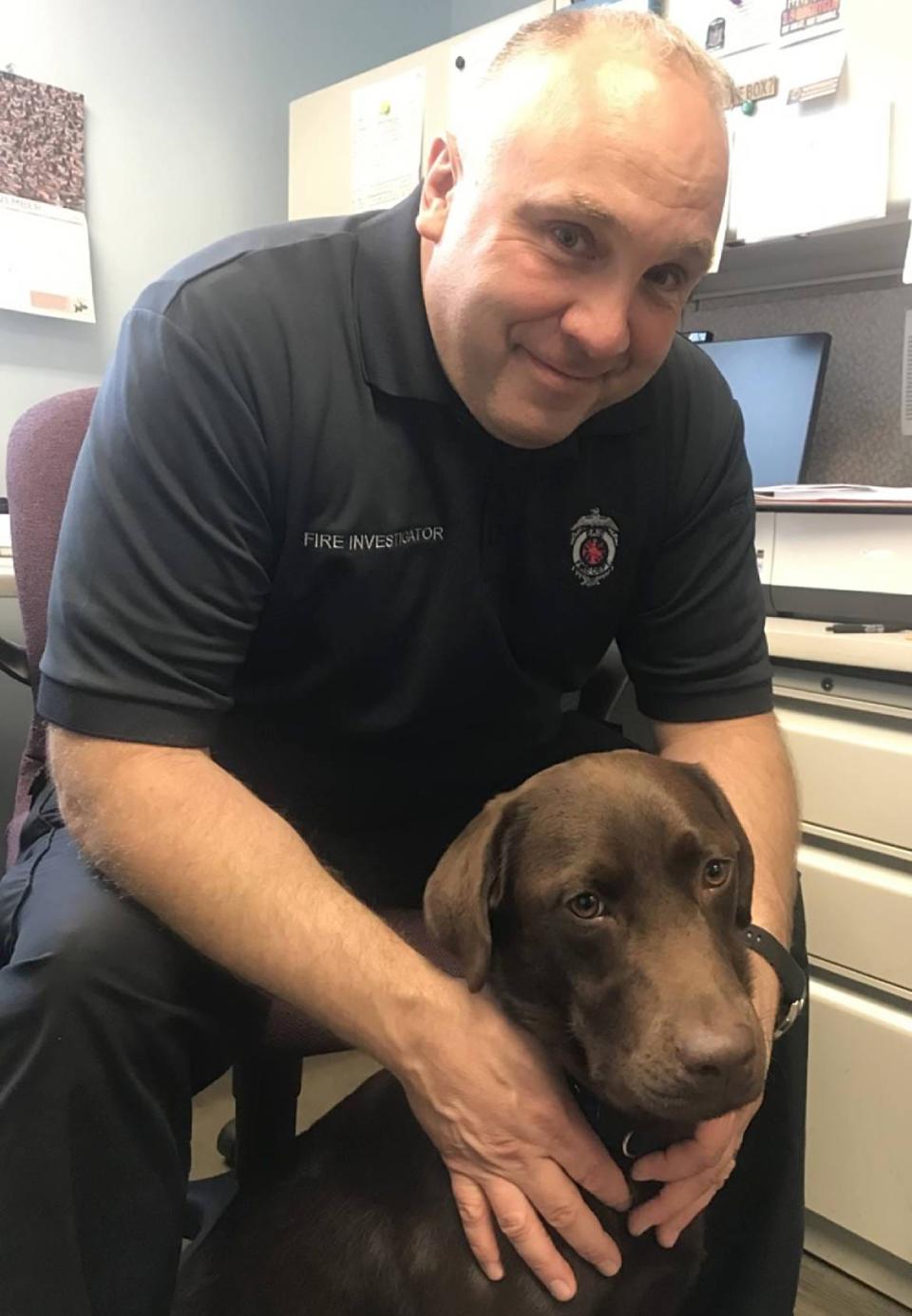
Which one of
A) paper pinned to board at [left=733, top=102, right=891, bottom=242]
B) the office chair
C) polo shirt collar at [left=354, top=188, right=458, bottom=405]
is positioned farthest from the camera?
paper pinned to board at [left=733, top=102, right=891, bottom=242]

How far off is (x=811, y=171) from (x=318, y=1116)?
59.6 inches

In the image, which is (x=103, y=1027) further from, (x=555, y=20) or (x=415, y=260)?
(x=555, y=20)

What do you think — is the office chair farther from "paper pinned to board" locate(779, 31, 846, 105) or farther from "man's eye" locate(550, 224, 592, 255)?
"paper pinned to board" locate(779, 31, 846, 105)

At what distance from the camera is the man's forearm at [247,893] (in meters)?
0.80

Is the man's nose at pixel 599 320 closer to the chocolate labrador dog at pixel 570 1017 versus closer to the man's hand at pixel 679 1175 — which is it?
the chocolate labrador dog at pixel 570 1017

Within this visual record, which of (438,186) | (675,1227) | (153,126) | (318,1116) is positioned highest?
(153,126)

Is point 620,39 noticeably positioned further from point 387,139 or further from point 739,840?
point 387,139

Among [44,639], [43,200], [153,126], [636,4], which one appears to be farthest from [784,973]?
[153,126]

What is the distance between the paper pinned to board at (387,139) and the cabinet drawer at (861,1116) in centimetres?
156

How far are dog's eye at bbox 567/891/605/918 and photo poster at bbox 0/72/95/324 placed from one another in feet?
5.60

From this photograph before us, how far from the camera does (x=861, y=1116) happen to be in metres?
1.24

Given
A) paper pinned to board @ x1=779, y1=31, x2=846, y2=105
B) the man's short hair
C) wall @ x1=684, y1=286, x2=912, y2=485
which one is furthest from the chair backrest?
wall @ x1=684, y1=286, x2=912, y2=485

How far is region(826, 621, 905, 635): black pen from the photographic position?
120cm

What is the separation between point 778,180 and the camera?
1.44 meters
